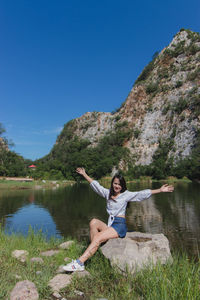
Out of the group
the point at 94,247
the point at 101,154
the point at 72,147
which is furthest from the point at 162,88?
the point at 94,247

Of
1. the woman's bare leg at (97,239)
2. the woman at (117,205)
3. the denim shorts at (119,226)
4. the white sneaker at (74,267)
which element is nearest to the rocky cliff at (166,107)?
the woman at (117,205)

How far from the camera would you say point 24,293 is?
390 centimetres

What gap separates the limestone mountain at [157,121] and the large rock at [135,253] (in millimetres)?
47558

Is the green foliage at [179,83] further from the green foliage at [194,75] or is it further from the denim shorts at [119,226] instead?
the denim shorts at [119,226]

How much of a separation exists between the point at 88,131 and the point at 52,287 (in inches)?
3370

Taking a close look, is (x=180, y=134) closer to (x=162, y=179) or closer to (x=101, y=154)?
(x=162, y=179)

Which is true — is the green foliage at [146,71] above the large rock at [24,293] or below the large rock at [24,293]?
above

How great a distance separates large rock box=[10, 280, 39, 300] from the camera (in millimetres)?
3853

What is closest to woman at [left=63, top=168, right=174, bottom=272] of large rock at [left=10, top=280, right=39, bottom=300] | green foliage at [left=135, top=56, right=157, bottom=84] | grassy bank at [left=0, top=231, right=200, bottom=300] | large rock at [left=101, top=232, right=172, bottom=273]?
large rock at [left=101, top=232, right=172, bottom=273]

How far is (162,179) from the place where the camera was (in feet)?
188

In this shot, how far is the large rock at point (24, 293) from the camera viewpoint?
3.85 m

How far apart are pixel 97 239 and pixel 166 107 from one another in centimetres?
6449

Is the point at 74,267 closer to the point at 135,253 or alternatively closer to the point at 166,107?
the point at 135,253

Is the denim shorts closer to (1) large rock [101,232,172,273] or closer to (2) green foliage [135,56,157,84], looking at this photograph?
(1) large rock [101,232,172,273]
